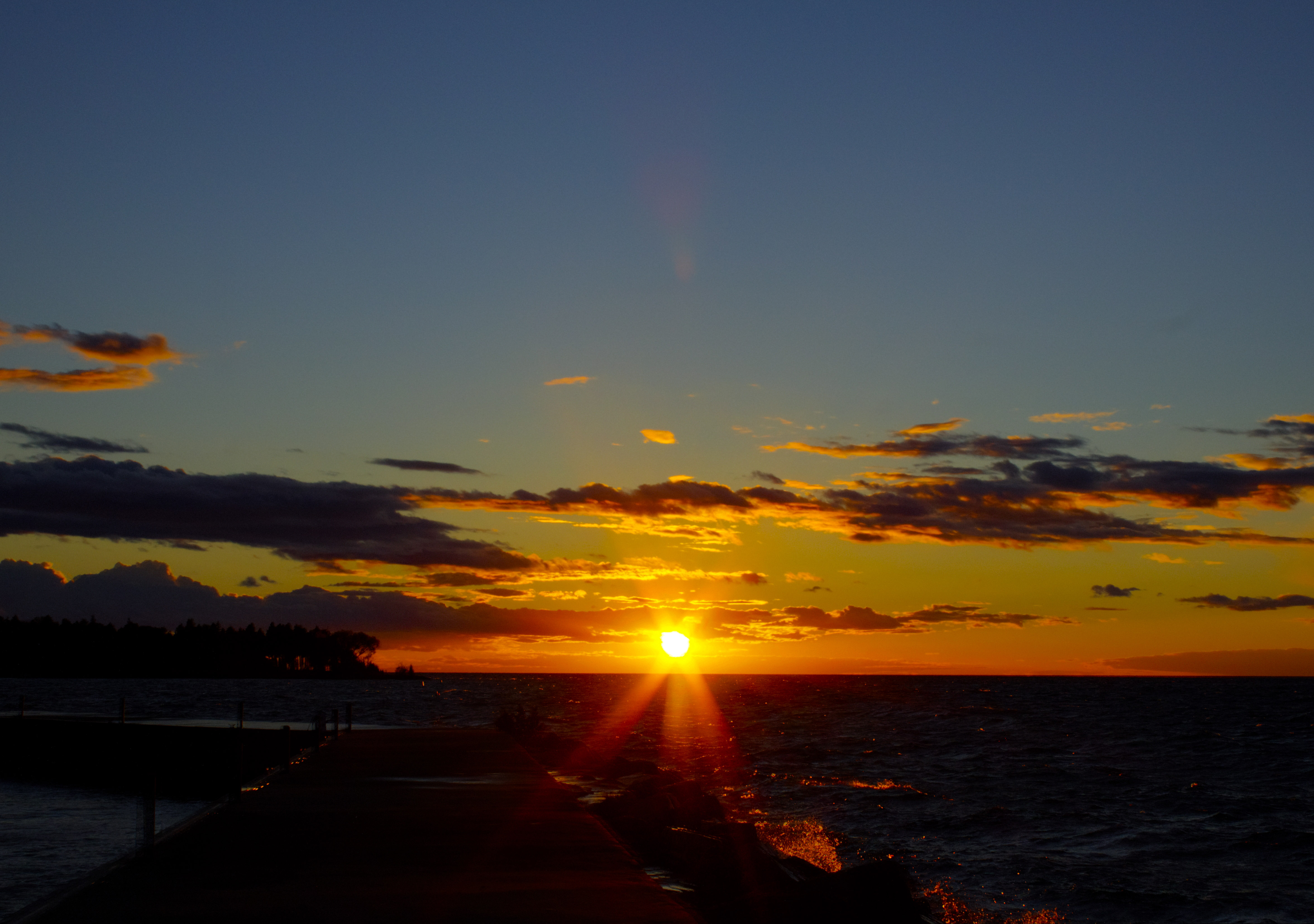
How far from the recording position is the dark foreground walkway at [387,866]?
412 inches

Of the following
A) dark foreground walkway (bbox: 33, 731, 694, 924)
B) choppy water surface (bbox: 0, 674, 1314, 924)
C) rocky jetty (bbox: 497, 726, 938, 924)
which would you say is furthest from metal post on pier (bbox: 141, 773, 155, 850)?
choppy water surface (bbox: 0, 674, 1314, 924)

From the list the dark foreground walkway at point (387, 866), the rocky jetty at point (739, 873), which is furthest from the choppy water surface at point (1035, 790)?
the dark foreground walkway at point (387, 866)

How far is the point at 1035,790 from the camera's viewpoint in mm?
36906

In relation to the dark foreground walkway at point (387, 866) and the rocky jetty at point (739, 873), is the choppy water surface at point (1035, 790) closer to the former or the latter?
the rocky jetty at point (739, 873)

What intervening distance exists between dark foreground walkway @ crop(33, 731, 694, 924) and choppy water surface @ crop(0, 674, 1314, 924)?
7.97m

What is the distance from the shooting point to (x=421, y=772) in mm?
24688

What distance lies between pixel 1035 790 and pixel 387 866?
29594mm

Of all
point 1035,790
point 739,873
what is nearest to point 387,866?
point 739,873

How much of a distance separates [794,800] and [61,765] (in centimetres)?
3134

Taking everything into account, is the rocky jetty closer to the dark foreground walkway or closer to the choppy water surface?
the dark foreground walkway

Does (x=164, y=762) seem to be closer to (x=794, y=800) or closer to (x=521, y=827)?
(x=794, y=800)

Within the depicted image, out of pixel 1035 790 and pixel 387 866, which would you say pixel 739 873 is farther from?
pixel 1035 790

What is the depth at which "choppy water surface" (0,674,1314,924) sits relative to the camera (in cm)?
2159

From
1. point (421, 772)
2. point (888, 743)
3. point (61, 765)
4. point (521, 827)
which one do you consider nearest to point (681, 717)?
point (888, 743)
